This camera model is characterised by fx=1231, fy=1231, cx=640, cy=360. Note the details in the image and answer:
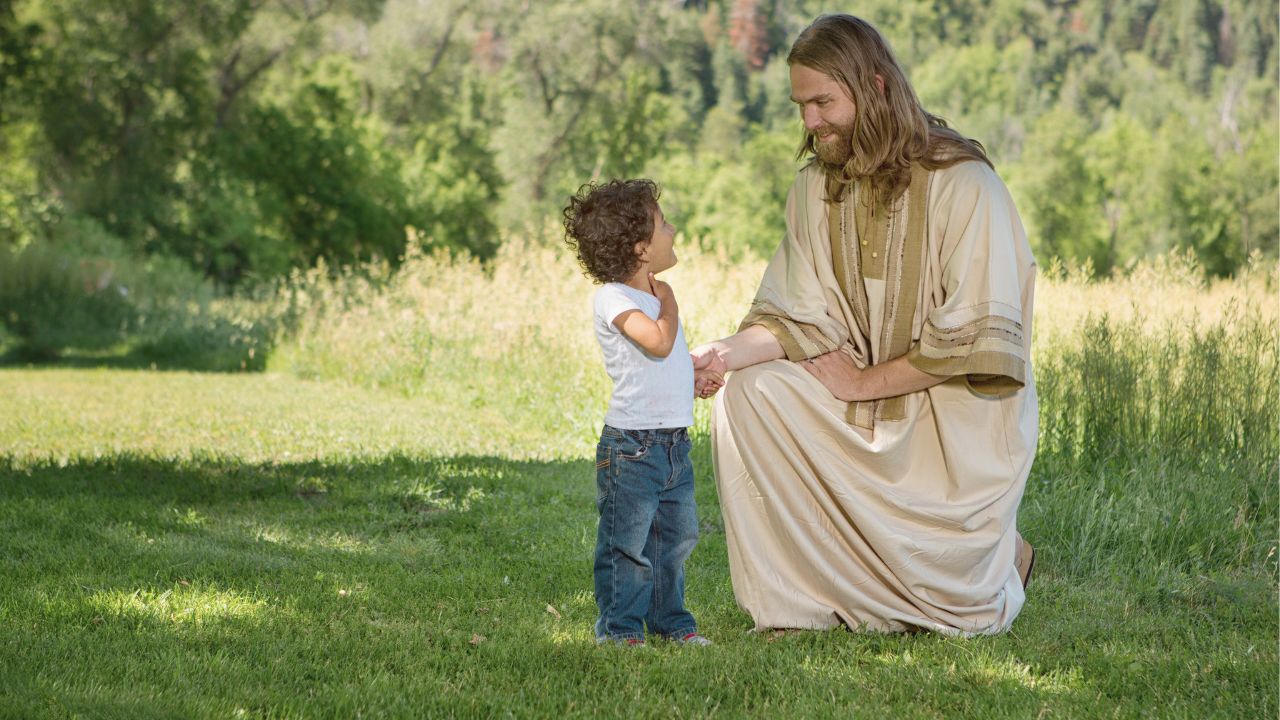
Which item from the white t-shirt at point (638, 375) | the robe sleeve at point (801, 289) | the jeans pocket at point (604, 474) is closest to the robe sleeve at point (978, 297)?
the robe sleeve at point (801, 289)

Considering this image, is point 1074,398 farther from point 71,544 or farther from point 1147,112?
point 1147,112

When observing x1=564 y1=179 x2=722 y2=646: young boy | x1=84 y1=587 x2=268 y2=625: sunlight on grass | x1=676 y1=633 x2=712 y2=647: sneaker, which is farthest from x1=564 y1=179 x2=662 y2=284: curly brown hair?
x1=84 y1=587 x2=268 y2=625: sunlight on grass

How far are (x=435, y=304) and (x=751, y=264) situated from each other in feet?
10.3

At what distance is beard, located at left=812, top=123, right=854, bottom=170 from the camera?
4.07m

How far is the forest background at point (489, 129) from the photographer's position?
25.8 m

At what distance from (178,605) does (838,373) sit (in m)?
2.35

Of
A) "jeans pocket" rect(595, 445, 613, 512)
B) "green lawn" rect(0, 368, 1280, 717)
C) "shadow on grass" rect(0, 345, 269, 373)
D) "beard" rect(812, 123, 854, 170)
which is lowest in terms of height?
"shadow on grass" rect(0, 345, 269, 373)

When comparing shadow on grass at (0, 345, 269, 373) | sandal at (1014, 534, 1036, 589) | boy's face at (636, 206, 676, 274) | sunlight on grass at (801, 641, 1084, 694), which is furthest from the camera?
shadow on grass at (0, 345, 269, 373)

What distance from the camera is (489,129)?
40.8 metres

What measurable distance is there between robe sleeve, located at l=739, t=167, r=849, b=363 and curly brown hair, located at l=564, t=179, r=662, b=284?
61 centimetres

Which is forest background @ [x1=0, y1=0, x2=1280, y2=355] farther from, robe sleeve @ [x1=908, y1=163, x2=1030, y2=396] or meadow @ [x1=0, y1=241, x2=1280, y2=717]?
robe sleeve @ [x1=908, y1=163, x2=1030, y2=396]

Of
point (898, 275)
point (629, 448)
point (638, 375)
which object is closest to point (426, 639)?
point (629, 448)

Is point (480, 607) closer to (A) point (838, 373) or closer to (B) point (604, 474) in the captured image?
(B) point (604, 474)

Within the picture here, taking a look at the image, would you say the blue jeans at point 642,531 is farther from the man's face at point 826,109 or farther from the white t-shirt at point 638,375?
the man's face at point 826,109
